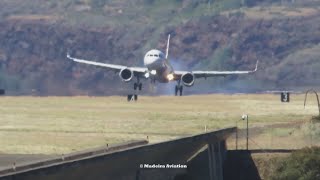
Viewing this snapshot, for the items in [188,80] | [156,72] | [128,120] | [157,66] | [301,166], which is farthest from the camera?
[188,80]

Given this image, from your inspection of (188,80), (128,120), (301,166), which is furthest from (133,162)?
(188,80)

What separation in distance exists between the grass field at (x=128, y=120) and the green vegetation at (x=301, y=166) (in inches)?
396

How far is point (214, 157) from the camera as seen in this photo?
59.7 meters

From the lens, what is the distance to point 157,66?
11850 centimetres

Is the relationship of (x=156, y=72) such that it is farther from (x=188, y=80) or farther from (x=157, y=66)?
(x=188, y=80)

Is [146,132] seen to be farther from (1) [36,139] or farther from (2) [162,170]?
(2) [162,170]

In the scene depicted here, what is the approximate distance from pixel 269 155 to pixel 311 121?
13910 mm

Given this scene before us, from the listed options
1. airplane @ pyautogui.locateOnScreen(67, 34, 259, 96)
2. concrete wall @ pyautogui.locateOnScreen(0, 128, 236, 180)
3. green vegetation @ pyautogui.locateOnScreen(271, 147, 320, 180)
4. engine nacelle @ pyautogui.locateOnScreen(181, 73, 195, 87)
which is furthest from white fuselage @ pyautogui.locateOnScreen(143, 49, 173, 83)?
green vegetation @ pyautogui.locateOnScreen(271, 147, 320, 180)

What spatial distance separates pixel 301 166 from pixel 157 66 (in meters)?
62.5

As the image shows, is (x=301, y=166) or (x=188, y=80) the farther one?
(x=188, y=80)

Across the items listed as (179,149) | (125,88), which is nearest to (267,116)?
(179,149)

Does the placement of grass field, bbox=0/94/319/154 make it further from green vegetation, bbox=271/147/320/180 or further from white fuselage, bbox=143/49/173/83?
green vegetation, bbox=271/147/320/180

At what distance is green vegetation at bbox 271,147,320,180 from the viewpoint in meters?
56.0

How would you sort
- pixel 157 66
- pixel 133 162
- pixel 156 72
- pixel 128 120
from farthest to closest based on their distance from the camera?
pixel 156 72 < pixel 157 66 < pixel 128 120 < pixel 133 162
